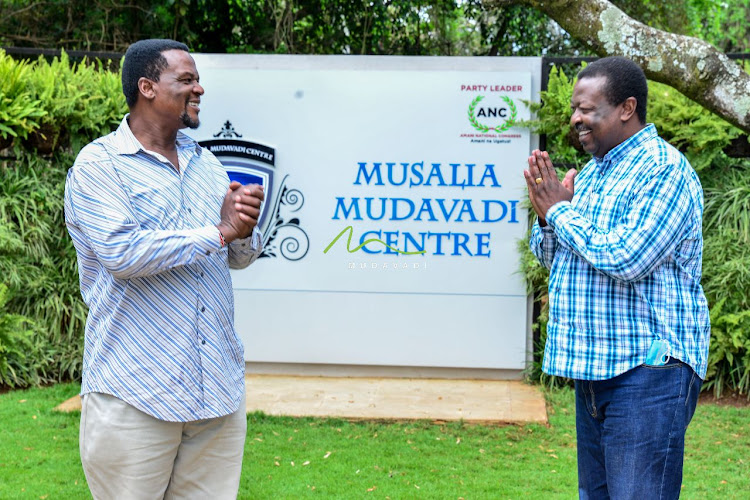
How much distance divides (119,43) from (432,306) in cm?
518

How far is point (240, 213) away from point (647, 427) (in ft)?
4.55

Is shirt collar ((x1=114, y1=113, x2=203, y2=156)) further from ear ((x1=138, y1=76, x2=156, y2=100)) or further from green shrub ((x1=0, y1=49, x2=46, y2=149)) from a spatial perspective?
green shrub ((x1=0, y1=49, x2=46, y2=149))

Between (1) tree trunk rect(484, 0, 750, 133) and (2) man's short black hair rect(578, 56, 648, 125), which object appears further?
(1) tree trunk rect(484, 0, 750, 133)

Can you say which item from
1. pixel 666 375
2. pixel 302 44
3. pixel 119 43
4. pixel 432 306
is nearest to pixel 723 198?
pixel 432 306

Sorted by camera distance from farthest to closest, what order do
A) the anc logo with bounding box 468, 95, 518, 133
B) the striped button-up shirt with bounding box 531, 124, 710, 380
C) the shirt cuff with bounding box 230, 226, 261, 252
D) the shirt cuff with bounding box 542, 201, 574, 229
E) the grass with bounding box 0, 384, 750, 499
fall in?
the anc logo with bounding box 468, 95, 518, 133
the grass with bounding box 0, 384, 750, 499
the shirt cuff with bounding box 230, 226, 261, 252
the shirt cuff with bounding box 542, 201, 574, 229
the striped button-up shirt with bounding box 531, 124, 710, 380

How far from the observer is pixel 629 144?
2.76 meters

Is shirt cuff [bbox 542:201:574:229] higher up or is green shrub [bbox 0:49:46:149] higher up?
green shrub [bbox 0:49:46:149]

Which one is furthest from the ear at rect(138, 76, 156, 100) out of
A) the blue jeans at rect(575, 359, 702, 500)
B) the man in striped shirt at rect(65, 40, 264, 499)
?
the blue jeans at rect(575, 359, 702, 500)

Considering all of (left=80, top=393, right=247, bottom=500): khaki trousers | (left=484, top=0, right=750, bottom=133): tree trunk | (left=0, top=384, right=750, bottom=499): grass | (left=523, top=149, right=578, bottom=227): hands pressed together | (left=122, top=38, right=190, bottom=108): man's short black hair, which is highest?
(left=484, top=0, right=750, bottom=133): tree trunk

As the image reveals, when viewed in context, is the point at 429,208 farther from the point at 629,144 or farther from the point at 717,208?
the point at 629,144

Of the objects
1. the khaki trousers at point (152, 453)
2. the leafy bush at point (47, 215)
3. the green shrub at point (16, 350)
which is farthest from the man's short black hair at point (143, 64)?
the leafy bush at point (47, 215)

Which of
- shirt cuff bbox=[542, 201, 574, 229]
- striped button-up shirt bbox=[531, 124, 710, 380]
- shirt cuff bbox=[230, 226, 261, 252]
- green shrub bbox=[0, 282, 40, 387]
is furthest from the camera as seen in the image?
green shrub bbox=[0, 282, 40, 387]

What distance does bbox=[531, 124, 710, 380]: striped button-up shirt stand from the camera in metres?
2.57

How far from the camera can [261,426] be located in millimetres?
5738
